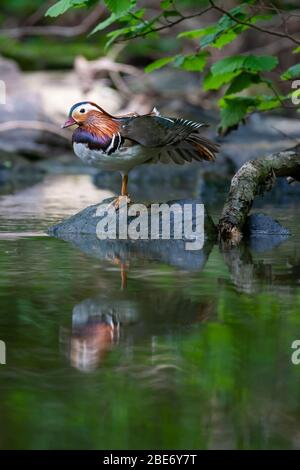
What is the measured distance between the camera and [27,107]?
54.4 ft

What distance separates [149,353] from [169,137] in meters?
3.10

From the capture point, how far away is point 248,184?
663cm

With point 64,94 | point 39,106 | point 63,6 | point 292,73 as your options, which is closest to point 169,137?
point 292,73

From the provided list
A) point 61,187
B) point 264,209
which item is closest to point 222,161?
point 61,187

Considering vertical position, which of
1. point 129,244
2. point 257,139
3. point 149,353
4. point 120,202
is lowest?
point 149,353

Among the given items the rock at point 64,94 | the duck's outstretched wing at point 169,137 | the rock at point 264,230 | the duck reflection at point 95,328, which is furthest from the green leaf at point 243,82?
the rock at point 64,94

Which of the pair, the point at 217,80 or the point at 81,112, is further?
the point at 217,80

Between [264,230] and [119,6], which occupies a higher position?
[119,6]

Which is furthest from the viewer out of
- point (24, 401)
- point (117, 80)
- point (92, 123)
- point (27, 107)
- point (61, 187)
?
point (117, 80)

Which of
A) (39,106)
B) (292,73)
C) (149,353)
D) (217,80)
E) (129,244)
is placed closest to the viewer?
(149,353)

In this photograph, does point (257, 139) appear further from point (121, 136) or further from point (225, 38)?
point (121, 136)

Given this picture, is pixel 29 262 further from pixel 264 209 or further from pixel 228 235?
pixel 264 209

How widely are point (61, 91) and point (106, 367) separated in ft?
47.3

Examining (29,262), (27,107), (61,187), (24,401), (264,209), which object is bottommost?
(24,401)
